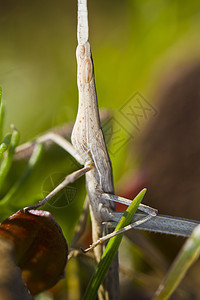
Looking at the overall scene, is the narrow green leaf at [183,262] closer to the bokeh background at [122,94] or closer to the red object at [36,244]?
the red object at [36,244]

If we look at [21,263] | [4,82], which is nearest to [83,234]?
[21,263]

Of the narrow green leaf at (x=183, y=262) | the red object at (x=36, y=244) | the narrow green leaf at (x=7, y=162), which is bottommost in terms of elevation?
the narrow green leaf at (x=183, y=262)

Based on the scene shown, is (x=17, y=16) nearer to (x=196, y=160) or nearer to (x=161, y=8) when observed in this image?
(x=161, y=8)

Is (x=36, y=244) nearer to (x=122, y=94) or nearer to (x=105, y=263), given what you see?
(x=105, y=263)

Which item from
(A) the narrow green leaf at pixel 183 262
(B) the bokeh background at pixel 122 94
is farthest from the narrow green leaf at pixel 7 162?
(A) the narrow green leaf at pixel 183 262

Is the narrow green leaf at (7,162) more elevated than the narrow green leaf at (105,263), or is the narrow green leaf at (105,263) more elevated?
the narrow green leaf at (7,162)
